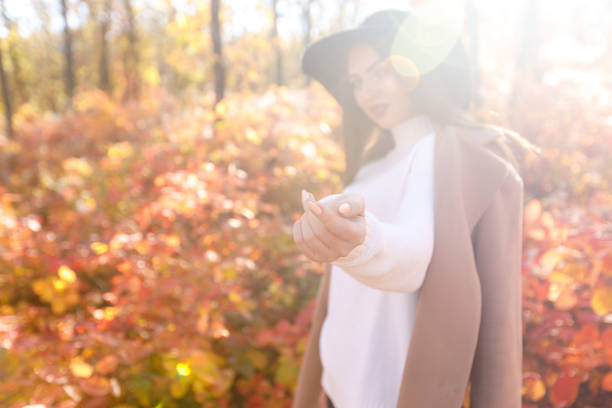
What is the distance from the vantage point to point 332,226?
0.81 meters

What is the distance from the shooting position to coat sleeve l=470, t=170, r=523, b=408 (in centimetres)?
109

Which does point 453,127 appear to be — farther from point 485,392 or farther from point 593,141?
point 593,141

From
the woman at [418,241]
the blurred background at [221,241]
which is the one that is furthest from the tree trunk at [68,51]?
the woman at [418,241]

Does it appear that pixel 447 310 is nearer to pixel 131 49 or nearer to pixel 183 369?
pixel 183 369

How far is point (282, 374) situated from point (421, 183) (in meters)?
1.41

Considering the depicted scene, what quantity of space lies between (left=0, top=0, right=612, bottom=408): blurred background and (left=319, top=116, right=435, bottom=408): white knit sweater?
479mm

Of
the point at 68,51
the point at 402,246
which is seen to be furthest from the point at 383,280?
the point at 68,51

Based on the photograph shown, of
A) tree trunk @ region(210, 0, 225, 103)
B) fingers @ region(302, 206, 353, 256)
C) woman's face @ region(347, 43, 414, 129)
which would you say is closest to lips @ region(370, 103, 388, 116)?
woman's face @ region(347, 43, 414, 129)

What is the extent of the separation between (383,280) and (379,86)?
692mm

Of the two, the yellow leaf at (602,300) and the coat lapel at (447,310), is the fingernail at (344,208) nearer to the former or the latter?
the coat lapel at (447,310)

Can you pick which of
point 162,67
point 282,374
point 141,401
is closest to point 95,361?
point 141,401

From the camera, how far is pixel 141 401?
6.04ft

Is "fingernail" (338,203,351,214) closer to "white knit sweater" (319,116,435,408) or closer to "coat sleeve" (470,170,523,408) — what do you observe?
"white knit sweater" (319,116,435,408)

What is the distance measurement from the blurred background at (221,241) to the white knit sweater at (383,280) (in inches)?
18.9
